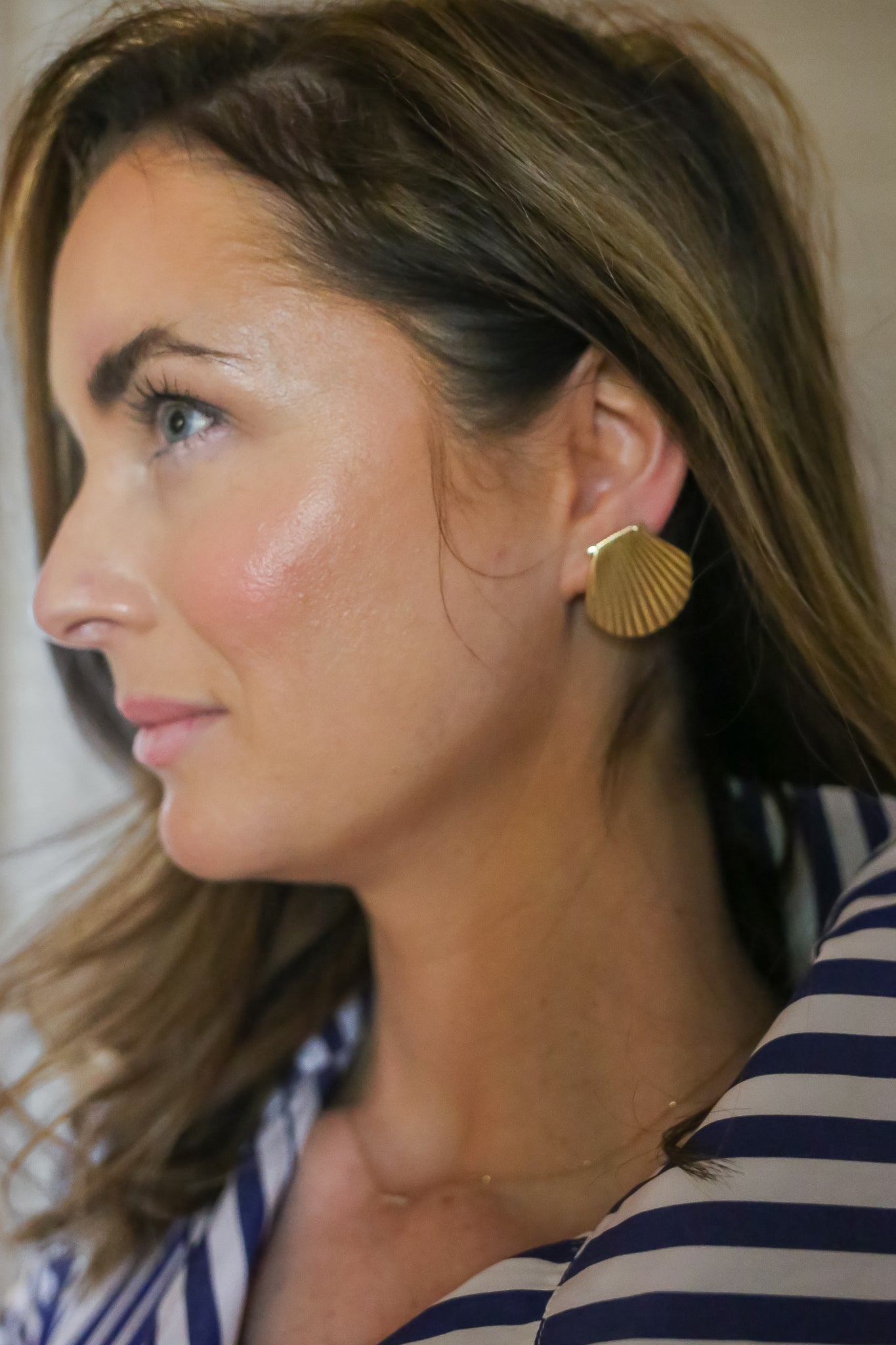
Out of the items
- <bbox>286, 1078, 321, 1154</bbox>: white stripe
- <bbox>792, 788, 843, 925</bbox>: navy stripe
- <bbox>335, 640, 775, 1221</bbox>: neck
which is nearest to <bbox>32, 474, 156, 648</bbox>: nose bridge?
<bbox>335, 640, 775, 1221</bbox>: neck

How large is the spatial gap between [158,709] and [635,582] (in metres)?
0.38

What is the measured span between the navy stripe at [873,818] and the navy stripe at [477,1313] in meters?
0.48

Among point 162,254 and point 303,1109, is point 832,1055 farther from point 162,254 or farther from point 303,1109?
point 162,254

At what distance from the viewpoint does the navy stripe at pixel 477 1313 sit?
795 millimetres

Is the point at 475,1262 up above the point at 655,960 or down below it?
below

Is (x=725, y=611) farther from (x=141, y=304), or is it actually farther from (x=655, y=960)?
(x=141, y=304)

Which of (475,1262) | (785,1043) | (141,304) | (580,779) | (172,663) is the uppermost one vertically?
(141,304)

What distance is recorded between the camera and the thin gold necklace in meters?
0.91

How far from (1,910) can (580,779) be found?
867 mm

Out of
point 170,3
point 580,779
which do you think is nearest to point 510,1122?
point 580,779

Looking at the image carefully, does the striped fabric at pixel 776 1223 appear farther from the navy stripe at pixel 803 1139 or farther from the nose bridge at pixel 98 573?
the nose bridge at pixel 98 573

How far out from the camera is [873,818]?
1059 mm

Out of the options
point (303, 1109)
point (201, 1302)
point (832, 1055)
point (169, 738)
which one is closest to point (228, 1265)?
point (201, 1302)

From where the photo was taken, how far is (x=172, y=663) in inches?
35.9
